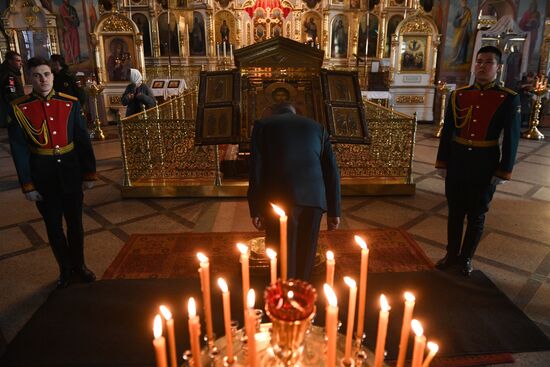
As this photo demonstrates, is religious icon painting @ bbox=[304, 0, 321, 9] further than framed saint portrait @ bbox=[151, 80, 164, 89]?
Yes

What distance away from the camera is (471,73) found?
445 inches

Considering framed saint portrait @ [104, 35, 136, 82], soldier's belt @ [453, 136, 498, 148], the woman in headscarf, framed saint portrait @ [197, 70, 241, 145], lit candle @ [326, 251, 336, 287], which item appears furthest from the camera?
framed saint portrait @ [104, 35, 136, 82]

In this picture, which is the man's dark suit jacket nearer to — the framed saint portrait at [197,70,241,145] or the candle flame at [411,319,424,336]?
the framed saint portrait at [197,70,241,145]

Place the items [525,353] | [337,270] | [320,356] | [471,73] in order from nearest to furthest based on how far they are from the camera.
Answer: [320,356] < [525,353] < [337,270] < [471,73]

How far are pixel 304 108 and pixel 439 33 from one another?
9189 millimetres

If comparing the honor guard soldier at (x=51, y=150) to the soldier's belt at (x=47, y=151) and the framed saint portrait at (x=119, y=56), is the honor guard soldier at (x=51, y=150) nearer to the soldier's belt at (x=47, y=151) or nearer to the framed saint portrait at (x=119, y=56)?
the soldier's belt at (x=47, y=151)

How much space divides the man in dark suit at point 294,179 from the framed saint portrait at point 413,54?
966 centimetres

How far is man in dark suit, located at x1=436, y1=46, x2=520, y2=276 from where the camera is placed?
297 centimetres

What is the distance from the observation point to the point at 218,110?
12.9 ft

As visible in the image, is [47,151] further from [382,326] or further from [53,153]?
[382,326]

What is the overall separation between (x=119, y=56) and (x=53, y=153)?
9169 mm

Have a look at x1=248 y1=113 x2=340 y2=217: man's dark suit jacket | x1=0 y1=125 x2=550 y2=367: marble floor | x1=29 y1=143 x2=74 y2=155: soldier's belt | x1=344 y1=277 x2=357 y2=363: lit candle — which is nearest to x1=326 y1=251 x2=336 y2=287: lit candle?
x1=344 y1=277 x2=357 y2=363: lit candle

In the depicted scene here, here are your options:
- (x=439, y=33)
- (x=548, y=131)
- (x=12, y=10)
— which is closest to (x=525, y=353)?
(x=548, y=131)

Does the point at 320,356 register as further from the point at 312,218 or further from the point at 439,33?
the point at 439,33
